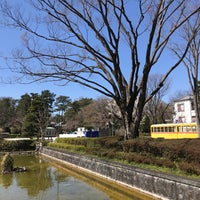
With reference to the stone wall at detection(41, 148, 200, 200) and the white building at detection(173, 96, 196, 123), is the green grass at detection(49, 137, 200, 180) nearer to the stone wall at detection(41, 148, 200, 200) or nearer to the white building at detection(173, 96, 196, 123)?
the stone wall at detection(41, 148, 200, 200)

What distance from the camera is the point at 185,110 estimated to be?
50406 millimetres

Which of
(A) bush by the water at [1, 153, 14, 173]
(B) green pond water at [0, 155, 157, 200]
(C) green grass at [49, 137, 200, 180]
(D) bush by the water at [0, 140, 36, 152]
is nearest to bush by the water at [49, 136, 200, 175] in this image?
(C) green grass at [49, 137, 200, 180]

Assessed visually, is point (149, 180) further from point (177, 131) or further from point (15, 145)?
point (15, 145)

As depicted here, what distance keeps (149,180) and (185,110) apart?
44.1 metres

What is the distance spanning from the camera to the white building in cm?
4950

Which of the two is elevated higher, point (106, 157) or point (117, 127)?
point (117, 127)

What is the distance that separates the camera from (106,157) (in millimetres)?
13062

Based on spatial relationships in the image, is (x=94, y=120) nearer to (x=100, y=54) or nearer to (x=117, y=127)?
(x=117, y=127)

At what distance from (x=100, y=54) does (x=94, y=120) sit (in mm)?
40437

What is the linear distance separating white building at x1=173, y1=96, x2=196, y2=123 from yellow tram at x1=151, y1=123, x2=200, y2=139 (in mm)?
20066

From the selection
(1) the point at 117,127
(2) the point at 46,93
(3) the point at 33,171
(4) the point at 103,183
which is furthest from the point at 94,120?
(4) the point at 103,183

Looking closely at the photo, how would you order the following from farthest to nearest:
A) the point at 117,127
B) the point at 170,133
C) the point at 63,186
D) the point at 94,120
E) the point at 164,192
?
the point at 94,120 → the point at 117,127 → the point at 170,133 → the point at 63,186 → the point at 164,192

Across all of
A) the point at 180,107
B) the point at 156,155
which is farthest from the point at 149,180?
the point at 180,107

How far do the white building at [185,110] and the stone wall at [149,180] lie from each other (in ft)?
Answer: 127
